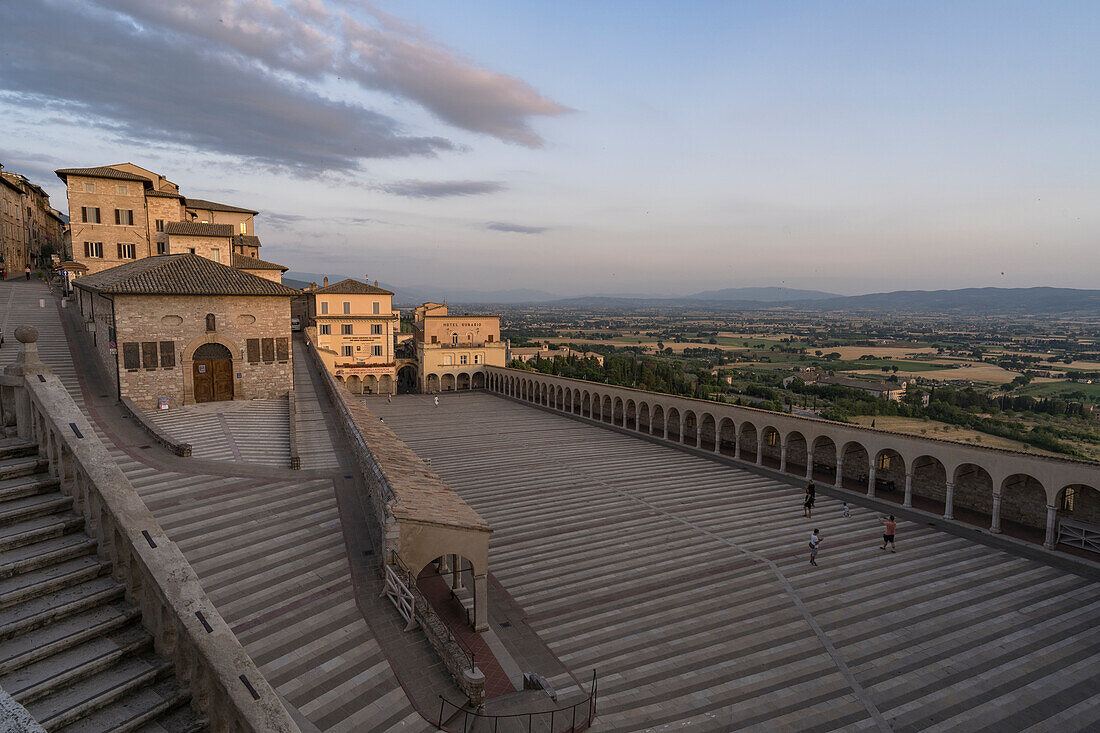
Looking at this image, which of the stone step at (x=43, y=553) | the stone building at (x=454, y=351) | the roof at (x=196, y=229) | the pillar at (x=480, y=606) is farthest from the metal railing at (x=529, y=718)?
the stone building at (x=454, y=351)

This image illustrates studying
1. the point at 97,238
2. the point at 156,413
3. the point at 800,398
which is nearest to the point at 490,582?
the point at 156,413

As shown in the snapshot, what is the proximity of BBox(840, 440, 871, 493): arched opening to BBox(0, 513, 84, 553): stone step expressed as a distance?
88.9 feet

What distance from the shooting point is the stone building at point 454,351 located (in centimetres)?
6116

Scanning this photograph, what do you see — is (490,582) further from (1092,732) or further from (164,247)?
(164,247)

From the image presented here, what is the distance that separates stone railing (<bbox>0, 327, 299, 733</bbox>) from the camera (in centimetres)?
382

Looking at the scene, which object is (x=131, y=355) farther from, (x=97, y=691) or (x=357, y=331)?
(x=357, y=331)

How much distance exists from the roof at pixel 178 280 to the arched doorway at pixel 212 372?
247cm

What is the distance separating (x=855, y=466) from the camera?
26391mm

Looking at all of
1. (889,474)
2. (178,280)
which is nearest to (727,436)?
(889,474)

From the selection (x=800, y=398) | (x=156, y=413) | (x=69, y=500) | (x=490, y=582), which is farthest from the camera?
(x=800, y=398)

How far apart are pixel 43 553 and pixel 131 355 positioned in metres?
19.8

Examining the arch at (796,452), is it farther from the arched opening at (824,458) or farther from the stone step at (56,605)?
the stone step at (56,605)

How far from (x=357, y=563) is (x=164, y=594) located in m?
7.80

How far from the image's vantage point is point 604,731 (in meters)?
9.60
